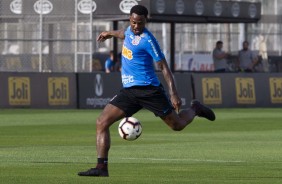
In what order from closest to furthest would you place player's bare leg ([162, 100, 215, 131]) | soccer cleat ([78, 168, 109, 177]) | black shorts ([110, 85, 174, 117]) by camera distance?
soccer cleat ([78, 168, 109, 177])
black shorts ([110, 85, 174, 117])
player's bare leg ([162, 100, 215, 131])

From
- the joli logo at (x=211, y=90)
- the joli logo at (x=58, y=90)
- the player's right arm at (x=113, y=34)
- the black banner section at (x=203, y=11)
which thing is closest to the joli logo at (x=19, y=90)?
the joli logo at (x=58, y=90)

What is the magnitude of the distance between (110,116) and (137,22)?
4.23 ft

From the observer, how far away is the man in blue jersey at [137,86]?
15484mm

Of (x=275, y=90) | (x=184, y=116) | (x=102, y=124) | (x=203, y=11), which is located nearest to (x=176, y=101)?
(x=102, y=124)

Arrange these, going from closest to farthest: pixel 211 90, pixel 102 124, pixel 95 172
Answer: pixel 95 172, pixel 102 124, pixel 211 90

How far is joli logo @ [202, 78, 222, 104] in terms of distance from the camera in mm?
39125

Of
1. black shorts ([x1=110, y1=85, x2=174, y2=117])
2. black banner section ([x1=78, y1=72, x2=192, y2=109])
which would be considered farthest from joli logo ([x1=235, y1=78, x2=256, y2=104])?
black shorts ([x1=110, y1=85, x2=174, y2=117])

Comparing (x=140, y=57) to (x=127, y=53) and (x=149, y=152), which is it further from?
(x=149, y=152)

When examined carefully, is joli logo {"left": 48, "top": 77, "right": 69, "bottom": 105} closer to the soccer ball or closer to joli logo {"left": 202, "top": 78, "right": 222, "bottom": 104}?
joli logo {"left": 202, "top": 78, "right": 222, "bottom": 104}

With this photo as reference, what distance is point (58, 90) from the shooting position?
36.3 metres

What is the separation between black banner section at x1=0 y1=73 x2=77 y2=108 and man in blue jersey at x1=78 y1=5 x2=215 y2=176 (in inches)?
775

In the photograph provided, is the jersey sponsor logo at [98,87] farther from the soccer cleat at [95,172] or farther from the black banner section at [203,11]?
the soccer cleat at [95,172]

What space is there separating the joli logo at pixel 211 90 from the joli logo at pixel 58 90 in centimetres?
509

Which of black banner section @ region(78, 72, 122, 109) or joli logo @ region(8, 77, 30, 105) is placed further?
black banner section @ region(78, 72, 122, 109)
